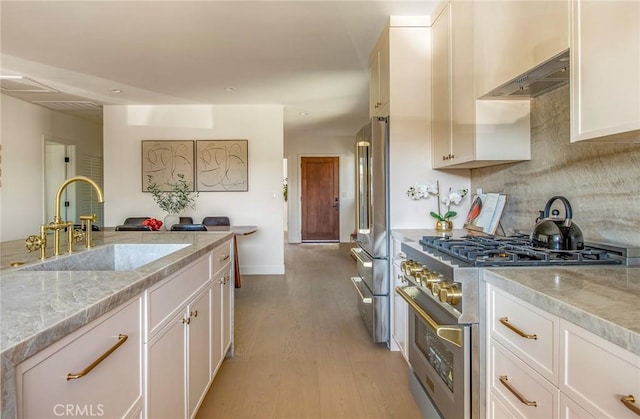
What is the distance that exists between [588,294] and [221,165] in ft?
15.9

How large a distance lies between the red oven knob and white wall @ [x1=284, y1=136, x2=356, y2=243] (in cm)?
725

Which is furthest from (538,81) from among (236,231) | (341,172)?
(341,172)

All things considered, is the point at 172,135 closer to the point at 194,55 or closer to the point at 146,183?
the point at 146,183

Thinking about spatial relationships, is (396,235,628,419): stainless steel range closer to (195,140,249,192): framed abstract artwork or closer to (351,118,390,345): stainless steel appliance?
(351,118,390,345): stainless steel appliance

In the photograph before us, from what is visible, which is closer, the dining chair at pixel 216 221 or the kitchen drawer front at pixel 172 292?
the kitchen drawer front at pixel 172 292

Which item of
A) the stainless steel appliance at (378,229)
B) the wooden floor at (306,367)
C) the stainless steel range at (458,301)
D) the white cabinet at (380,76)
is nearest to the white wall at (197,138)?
the wooden floor at (306,367)

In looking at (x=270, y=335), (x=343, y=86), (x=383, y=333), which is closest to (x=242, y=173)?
(x=343, y=86)

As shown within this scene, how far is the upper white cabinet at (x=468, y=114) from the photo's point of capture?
2021 millimetres

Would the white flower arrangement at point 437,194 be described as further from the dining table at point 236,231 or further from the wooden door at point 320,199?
the wooden door at point 320,199

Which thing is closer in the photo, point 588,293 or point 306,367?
point 588,293

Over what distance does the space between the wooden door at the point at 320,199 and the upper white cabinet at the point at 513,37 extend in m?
6.72

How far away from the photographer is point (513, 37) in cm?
165

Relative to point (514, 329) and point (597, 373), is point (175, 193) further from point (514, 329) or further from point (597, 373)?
point (597, 373)

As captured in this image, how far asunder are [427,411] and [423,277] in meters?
0.64
